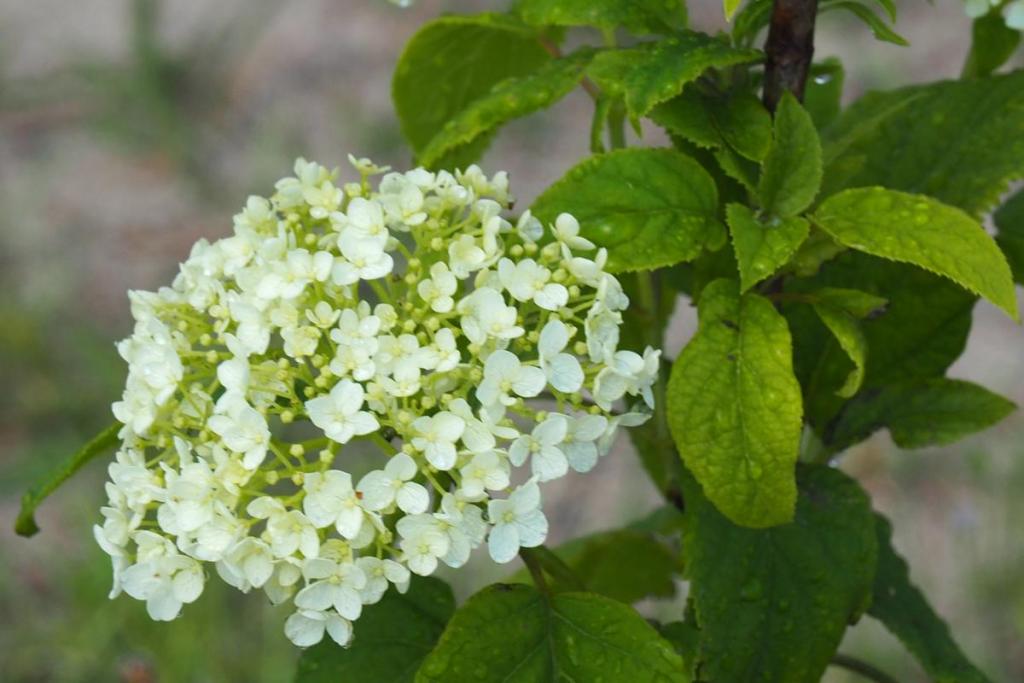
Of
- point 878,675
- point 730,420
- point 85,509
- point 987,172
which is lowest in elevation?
point 85,509

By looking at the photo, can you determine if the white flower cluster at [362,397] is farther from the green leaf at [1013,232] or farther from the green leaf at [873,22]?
the green leaf at [1013,232]

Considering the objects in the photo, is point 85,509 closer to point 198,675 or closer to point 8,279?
point 198,675

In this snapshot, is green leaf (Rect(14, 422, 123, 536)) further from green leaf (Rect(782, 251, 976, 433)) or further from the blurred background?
the blurred background

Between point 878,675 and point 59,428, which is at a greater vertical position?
point 878,675

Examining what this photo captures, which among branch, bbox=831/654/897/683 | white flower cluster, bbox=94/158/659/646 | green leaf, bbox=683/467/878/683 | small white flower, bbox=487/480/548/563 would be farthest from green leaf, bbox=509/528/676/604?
small white flower, bbox=487/480/548/563

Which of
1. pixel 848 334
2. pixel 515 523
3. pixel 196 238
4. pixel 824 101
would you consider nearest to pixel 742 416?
pixel 848 334

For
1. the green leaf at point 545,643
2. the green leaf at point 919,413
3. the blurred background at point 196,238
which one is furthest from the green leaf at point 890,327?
the blurred background at point 196,238

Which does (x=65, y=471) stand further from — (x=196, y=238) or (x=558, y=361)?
(x=196, y=238)

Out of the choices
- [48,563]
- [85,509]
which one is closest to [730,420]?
[85,509]
